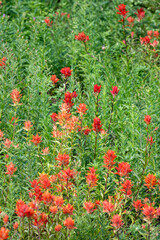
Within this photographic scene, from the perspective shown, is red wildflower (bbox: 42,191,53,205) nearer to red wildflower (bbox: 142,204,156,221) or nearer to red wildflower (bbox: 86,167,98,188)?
red wildflower (bbox: 86,167,98,188)

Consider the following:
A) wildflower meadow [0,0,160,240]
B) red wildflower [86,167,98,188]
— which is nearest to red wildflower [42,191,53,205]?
wildflower meadow [0,0,160,240]

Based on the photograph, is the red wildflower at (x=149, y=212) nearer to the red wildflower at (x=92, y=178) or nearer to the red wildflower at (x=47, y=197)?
the red wildflower at (x=92, y=178)

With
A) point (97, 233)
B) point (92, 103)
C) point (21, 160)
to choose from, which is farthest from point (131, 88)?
point (97, 233)

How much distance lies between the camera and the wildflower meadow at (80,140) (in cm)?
216

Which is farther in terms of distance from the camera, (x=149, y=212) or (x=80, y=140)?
(x=80, y=140)

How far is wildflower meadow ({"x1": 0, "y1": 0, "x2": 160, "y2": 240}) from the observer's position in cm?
216

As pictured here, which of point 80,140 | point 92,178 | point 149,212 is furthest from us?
point 80,140

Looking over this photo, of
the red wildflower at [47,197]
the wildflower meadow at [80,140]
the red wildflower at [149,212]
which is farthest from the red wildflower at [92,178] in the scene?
the red wildflower at [149,212]

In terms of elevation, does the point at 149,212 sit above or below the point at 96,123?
below

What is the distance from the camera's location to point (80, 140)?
2.98m

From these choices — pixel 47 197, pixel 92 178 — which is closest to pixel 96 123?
pixel 92 178

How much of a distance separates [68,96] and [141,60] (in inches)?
91.6

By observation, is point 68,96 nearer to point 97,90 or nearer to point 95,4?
point 97,90

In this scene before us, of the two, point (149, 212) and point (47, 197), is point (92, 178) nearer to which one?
point (47, 197)
